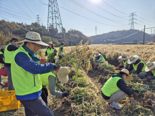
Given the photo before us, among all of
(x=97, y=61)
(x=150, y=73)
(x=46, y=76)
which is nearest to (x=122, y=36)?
(x=97, y=61)

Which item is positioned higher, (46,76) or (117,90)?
(46,76)

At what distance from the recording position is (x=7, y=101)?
249 inches

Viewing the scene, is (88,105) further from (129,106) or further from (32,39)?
(32,39)

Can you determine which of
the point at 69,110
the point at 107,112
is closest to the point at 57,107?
the point at 69,110

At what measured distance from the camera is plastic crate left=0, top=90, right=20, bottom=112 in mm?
6252

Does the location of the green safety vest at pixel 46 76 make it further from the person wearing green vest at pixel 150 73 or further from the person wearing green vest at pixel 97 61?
the person wearing green vest at pixel 97 61

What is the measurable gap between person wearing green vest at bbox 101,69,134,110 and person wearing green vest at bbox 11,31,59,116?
10.1 ft

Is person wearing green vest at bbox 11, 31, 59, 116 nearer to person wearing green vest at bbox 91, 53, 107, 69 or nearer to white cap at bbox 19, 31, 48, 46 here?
white cap at bbox 19, 31, 48, 46

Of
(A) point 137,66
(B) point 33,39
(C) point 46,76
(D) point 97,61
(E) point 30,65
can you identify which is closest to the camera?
(E) point 30,65

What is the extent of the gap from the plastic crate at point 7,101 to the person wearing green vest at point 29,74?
1.96 metres

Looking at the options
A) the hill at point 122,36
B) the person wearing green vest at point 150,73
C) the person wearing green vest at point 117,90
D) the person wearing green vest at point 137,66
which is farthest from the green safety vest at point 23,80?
the hill at point 122,36

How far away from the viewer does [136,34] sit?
78875mm

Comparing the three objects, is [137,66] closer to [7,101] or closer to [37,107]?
[7,101]

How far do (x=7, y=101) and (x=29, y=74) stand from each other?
2263 millimetres
